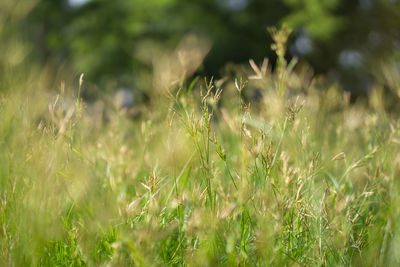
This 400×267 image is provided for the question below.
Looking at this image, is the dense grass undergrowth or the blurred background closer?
the dense grass undergrowth

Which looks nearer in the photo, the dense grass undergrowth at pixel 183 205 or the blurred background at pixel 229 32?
the dense grass undergrowth at pixel 183 205

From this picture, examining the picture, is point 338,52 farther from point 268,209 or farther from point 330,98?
point 268,209

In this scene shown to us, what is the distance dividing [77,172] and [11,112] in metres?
0.34

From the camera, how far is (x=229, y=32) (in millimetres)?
10359

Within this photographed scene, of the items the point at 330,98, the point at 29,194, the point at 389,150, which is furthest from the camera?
the point at 330,98

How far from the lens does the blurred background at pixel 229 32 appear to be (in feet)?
29.1

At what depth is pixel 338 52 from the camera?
1048 centimetres

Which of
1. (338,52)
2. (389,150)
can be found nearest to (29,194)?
(389,150)

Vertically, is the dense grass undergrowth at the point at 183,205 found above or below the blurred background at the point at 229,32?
above

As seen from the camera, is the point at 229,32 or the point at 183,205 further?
the point at 229,32

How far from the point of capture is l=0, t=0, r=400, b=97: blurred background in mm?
8875

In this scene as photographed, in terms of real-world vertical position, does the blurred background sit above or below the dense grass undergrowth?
below

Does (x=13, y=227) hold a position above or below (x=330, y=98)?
above

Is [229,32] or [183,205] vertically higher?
[183,205]
